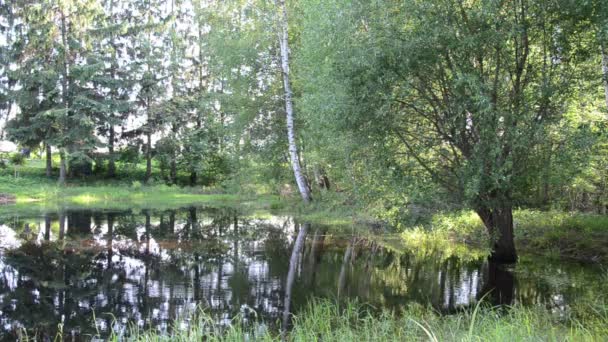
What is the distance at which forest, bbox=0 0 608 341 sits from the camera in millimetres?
8617

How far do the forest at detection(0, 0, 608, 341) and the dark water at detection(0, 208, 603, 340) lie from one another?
100mm

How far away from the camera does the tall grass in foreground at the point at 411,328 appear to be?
5438mm

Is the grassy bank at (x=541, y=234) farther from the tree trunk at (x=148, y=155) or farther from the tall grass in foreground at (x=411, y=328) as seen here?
the tree trunk at (x=148, y=155)

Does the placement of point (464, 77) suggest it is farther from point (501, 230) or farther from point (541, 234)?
point (541, 234)

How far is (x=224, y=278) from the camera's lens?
10.9 meters

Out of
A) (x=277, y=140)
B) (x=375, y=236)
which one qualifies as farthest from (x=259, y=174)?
(x=375, y=236)

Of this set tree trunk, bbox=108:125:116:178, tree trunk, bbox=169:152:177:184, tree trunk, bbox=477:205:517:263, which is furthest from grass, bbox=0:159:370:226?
tree trunk, bbox=477:205:517:263

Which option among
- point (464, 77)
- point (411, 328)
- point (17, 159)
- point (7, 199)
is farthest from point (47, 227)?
point (17, 159)

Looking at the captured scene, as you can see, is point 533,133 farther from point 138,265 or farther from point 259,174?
point 259,174

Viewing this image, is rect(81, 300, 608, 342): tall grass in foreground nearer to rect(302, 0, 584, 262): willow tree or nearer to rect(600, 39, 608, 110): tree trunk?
rect(302, 0, 584, 262): willow tree

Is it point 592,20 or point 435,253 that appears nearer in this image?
point 592,20

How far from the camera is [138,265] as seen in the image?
12.3 metres

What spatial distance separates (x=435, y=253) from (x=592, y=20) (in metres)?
7.04

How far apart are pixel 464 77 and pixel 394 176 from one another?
2651mm
